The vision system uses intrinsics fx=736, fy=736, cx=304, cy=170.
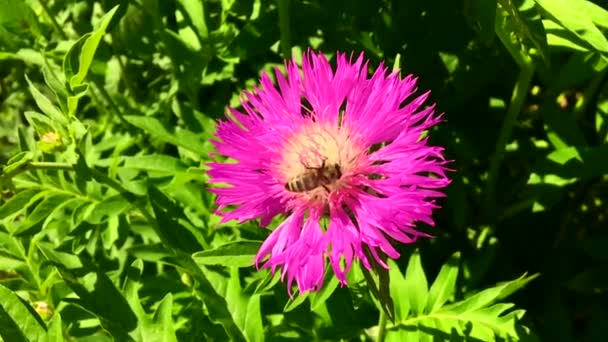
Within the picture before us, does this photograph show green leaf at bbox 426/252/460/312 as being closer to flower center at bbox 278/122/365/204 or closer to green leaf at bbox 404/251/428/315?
green leaf at bbox 404/251/428/315

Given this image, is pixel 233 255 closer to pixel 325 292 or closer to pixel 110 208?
pixel 325 292

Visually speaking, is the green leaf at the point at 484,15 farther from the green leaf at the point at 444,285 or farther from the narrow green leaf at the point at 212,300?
the narrow green leaf at the point at 212,300

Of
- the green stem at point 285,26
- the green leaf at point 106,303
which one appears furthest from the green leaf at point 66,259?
the green stem at point 285,26

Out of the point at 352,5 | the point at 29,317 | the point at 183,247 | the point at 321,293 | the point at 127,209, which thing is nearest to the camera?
the point at 29,317

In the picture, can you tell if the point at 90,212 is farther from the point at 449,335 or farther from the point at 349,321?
the point at 449,335

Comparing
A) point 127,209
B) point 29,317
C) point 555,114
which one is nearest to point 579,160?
point 555,114

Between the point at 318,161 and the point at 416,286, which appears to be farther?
the point at 416,286

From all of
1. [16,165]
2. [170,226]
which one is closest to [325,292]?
[170,226]
